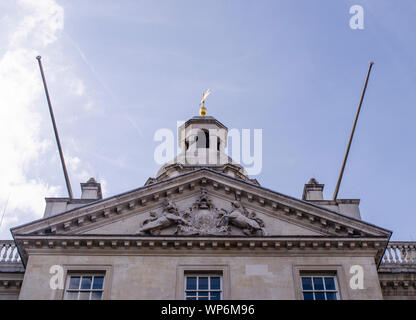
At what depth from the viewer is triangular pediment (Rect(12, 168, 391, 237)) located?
2438 cm

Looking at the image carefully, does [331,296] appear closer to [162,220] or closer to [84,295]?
[162,220]

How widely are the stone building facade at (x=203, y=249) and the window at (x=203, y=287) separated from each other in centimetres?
4

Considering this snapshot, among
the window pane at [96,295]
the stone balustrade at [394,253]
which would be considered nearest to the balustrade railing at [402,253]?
the stone balustrade at [394,253]

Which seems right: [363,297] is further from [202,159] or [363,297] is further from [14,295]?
[202,159]

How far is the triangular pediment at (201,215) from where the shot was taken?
24.4 m

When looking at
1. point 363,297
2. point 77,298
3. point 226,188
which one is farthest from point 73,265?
point 363,297

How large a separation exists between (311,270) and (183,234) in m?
4.81

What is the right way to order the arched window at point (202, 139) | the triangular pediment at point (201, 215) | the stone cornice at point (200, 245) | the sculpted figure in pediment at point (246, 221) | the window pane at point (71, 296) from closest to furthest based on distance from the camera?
the window pane at point (71, 296)
the stone cornice at point (200, 245)
the triangular pediment at point (201, 215)
the sculpted figure in pediment at point (246, 221)
the arched window at point (202, 139)

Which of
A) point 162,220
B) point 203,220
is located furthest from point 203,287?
point 162,220

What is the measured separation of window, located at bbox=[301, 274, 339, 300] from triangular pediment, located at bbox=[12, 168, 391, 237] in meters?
1.87

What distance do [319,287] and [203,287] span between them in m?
4.09

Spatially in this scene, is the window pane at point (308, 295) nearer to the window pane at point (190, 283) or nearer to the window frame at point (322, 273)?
the window frame at point (322, 273)

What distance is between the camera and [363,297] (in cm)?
2261

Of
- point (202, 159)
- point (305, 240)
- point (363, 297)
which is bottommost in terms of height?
point (363, 297)
